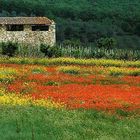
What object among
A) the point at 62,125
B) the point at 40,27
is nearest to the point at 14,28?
the point at 40,27

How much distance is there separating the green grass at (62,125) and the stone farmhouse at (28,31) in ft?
231

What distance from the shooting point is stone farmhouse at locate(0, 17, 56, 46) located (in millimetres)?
95125

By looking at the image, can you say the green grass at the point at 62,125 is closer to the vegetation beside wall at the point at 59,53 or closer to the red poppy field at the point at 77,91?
the red poppy field at the point at 77,91

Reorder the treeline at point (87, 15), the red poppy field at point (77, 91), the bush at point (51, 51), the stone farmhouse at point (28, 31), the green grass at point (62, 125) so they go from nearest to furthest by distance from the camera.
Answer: the green grass at point (62, 125) → the red poppy field at point (77, 91) → the bush at point (51, 51) → the stone farmhouse at point (28, 31) → the treeline at point (87, 15)

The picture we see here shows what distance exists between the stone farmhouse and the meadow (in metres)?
55.5

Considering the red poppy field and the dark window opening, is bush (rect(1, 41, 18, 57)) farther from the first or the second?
the red poppy field

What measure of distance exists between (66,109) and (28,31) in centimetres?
7121

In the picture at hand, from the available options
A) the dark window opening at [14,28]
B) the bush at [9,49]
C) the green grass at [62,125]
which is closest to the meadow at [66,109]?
the green grass at [62,125]

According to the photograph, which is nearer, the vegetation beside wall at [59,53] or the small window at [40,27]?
the vegetation beside wall at [59,53]

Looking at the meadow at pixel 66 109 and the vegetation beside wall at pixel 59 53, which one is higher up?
the meadow at pixel 66 109

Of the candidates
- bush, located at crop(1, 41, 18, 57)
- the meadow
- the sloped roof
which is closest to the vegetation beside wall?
bush, located at crop(1, 41, 18, 57)

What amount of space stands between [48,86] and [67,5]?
144303 millimetres

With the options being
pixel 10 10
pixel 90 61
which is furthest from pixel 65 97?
pixel 10 10

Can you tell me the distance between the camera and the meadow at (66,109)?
20.3 metres
